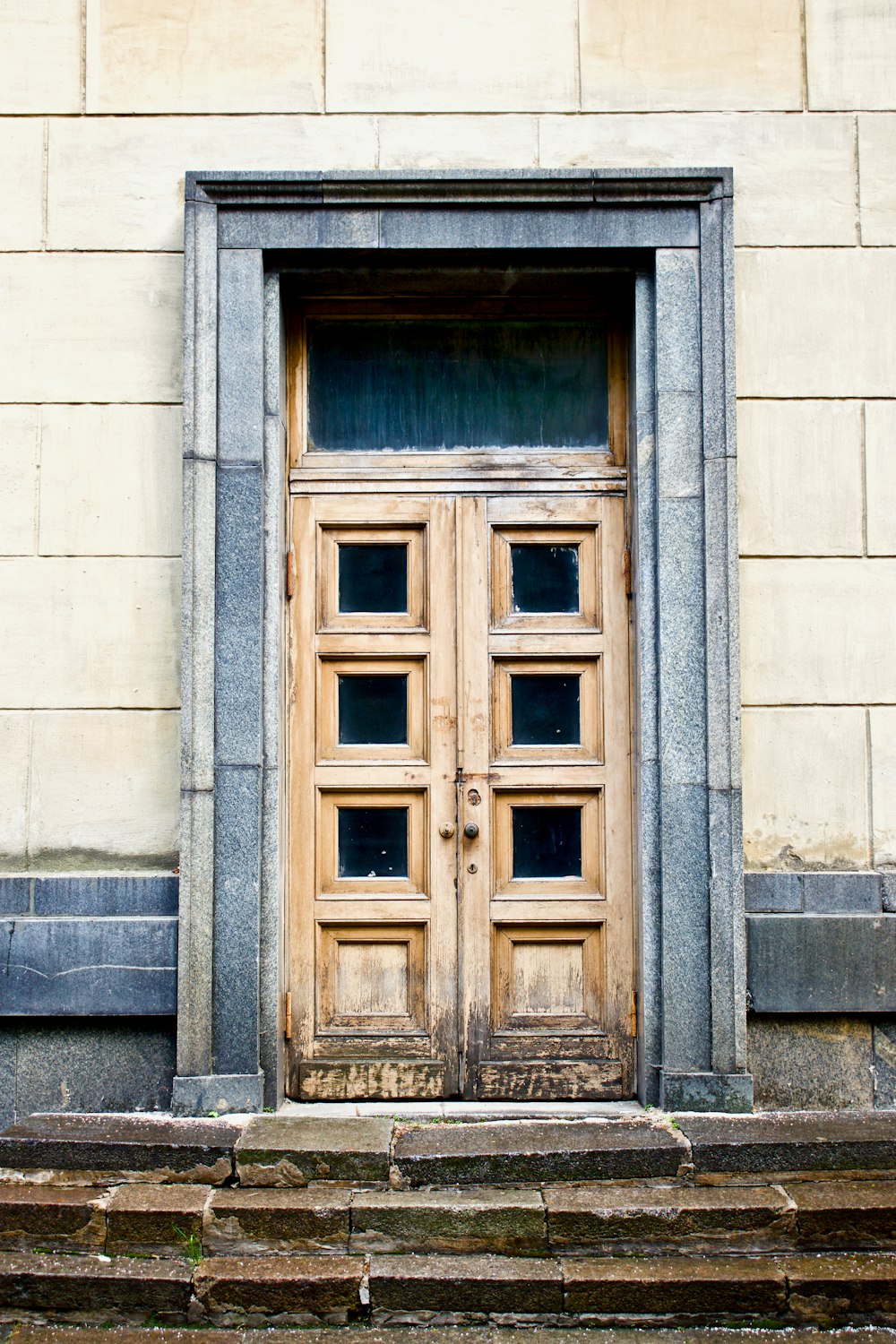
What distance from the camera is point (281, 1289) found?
3178 mm

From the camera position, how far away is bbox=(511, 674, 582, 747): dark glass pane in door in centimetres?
430

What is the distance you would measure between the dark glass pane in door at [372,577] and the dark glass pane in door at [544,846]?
1018mm

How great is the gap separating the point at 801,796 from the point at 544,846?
104cm

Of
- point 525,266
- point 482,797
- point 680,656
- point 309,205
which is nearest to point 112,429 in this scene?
point 309,205

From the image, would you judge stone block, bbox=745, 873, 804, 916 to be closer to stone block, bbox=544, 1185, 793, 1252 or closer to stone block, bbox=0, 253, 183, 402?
stone block, bbox=544, 1185, 793, 1252

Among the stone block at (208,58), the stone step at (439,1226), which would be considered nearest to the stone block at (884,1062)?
the stone step at (439,1226)

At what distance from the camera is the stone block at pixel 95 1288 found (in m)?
3.22

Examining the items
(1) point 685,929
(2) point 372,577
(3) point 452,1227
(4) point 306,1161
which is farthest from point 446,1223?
(2) point 372,577

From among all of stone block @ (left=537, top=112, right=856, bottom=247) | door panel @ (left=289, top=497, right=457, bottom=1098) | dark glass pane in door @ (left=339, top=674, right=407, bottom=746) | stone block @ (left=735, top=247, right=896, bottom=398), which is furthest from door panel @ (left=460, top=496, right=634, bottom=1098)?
stone block @ (left=537, top=112, right=856, bottom=247)

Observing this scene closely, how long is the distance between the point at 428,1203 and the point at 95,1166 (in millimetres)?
1179

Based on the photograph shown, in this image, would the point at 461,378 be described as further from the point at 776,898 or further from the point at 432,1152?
the point at 432,1152

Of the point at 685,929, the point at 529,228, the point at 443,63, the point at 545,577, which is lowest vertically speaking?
the point at 685,929

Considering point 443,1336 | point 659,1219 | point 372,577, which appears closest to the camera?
point 443,1336

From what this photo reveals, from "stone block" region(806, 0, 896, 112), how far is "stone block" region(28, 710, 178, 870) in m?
3.66
